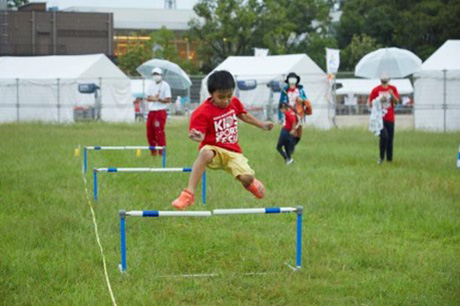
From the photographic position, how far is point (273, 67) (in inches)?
1585

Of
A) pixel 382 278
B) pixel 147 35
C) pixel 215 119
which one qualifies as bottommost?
pixel 382 278

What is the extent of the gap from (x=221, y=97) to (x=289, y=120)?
9.09 m

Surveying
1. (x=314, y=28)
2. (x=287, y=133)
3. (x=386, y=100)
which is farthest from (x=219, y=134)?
(x=314, y=28)

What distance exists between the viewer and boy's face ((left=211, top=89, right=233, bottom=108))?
324 inches

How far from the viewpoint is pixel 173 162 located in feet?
54.4

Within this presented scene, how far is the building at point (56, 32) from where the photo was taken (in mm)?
74938

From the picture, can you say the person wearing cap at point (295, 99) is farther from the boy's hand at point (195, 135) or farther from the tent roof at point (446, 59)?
the tent roof at point (446, 59)

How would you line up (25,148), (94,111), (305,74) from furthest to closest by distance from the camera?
(94,111), (305,74), (25,148)

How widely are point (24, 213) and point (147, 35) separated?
263ft

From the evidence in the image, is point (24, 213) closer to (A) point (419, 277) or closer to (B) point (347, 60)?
(A) point (419, 277)

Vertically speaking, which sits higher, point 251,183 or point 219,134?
point 219,134

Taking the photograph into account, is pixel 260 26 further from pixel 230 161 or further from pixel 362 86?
pixel 230 161

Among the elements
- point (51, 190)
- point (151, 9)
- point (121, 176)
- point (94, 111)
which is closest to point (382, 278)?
point (51, 190)

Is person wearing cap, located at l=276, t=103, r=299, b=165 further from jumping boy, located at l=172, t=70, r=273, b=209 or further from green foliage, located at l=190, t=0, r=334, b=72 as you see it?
green foliage, located at l=190, t=0, r=334, b=72
